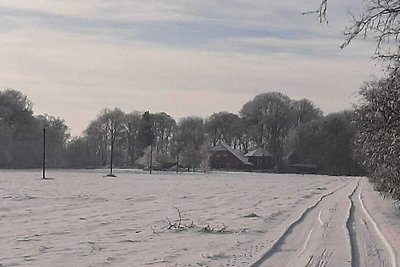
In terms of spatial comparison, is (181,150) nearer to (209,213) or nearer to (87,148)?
(87,148)

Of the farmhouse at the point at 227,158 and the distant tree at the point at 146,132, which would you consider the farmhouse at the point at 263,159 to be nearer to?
the farmhouse at the point at 227,158

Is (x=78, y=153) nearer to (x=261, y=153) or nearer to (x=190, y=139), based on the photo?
(x=190, y=139)

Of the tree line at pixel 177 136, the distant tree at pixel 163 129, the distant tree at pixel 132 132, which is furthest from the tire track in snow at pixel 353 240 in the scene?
the distant tree at pixel 163 129

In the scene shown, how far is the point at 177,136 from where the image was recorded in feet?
466

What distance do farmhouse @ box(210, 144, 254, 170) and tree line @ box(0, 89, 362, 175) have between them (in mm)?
3217

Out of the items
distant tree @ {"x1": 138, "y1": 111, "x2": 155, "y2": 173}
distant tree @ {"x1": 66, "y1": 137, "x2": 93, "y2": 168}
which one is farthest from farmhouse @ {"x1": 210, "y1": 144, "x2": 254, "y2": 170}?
distant tree @ {"x1": 66, "y1": 137, "x2": 93, "y2": 168}

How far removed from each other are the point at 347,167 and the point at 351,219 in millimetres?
97268

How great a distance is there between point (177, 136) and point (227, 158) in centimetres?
1209

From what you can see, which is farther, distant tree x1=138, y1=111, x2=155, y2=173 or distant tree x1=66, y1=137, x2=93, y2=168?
distant tree x1=138, y1=111, x2=155, y2=173

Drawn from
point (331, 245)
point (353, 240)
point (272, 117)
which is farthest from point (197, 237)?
point (272, 117)

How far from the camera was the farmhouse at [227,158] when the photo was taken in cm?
13575

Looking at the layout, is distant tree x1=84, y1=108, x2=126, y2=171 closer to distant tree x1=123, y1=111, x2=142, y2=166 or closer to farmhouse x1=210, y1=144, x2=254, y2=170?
distant tree x1=123, y1=111, x2=142, y2=166

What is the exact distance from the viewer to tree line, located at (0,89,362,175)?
387ft

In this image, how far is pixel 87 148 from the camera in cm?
14100
